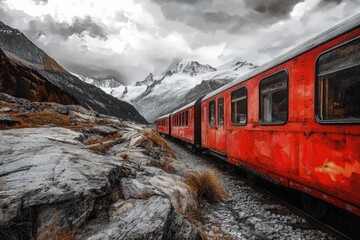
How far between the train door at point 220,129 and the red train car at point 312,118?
2052 millimetres

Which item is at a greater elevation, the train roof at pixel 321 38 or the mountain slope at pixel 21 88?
the mountain slope at pixel 21 88

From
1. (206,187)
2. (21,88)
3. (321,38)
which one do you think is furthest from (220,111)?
(21,88)

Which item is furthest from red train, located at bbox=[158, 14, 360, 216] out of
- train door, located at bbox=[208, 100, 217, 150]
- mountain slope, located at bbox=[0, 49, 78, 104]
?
mountain slope, located at bbox=[0, 49, 78, 104]

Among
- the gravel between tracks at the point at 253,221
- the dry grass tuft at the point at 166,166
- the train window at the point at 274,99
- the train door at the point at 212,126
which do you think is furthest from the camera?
the train door at the point at 212,126

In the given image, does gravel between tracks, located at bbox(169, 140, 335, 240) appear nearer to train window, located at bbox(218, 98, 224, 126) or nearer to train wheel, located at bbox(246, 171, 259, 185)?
train wheel, located at bbox(246, 171, 259, 185)

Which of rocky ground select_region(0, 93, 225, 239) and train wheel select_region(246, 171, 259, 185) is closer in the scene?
rocky ground select_region(0, 93, 225, 239)

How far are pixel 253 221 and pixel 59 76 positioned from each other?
6093 inches

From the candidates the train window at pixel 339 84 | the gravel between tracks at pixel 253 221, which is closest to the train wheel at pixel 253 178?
the gravel between tracks at pixel 253 221

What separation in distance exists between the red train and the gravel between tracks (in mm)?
625

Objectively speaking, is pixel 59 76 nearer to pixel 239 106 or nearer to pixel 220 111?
pixel 220 111

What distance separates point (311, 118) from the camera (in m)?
4.36

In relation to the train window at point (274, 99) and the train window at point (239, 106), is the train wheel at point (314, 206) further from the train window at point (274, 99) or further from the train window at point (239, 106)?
the train window at point (239, 106)

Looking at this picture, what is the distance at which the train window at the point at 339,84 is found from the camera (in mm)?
3570

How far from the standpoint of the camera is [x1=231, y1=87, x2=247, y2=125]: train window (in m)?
7.25
